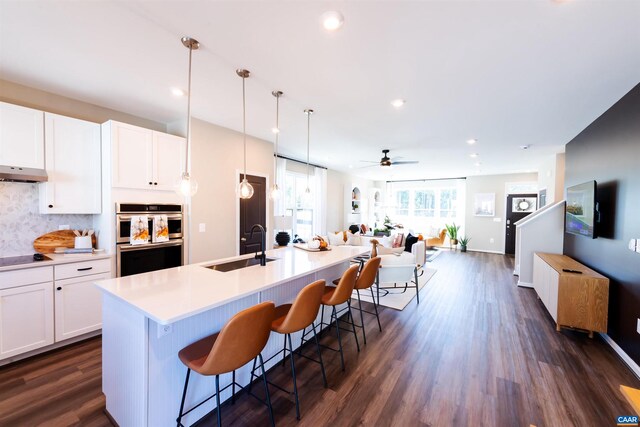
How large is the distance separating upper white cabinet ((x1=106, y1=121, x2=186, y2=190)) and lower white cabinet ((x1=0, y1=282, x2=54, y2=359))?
4.23 feet

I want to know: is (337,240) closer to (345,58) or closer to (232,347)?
(345,58)

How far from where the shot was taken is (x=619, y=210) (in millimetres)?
2820

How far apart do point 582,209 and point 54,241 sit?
264 inches

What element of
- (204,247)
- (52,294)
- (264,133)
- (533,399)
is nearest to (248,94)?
(264,133)

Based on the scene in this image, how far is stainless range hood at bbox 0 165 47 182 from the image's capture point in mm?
2488

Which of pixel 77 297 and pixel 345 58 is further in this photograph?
pixel 77 297

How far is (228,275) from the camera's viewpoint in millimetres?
2154

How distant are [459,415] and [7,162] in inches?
182

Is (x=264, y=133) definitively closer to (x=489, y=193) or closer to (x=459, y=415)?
(x=459, y=415)

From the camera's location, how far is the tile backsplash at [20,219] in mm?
2758

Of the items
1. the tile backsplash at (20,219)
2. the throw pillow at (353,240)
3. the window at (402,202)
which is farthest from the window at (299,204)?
the window at (402,202)

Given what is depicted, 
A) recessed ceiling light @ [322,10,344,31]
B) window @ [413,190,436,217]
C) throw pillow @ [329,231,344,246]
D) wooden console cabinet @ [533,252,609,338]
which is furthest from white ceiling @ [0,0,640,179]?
window @ [413,190,436,217]

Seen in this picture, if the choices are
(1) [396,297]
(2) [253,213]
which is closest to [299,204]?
(2) [253,213]

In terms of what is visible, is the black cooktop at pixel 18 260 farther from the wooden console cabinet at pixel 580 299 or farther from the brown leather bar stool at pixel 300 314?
the wooden console cabinet at pixel 580 299
